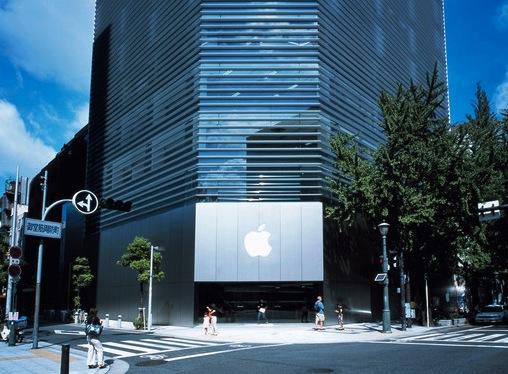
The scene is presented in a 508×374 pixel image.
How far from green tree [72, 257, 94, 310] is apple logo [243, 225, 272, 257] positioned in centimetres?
1751

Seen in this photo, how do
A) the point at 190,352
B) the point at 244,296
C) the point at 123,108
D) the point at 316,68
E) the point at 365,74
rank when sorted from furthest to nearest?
1. the point at 123,108
2. the point at 365,74
3. the point at 316,68
4. the point at 244,296
5. the point at 190,352

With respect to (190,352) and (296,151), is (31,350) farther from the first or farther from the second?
(296,151)

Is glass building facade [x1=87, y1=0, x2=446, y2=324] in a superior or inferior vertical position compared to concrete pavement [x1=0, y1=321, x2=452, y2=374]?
Result: superior

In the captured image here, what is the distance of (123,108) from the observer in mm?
39375

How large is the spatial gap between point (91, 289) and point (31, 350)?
82.4ft

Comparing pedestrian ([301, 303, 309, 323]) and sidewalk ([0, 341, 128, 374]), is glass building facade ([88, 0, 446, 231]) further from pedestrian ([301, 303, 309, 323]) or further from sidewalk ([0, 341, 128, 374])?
sidewalk ([0, 341, 128, 374])

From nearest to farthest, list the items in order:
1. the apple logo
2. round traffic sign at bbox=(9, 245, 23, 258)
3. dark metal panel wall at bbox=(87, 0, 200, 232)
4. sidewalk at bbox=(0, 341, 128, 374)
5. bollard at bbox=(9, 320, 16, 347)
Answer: sidewalk at bbox=(0, 341, 128, 374), round traffic sign at bbox=(9, 245, 23, 258), bollard at bbox=(9, 320, 16, 347), the apple logo, dark metal panel wall at bbox=(87, 0, 200, 232)

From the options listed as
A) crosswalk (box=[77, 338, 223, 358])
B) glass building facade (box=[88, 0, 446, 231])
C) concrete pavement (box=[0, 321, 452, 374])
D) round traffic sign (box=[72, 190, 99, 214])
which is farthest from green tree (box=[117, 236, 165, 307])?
round traffic sign (box=[72, 190, 99, 214])

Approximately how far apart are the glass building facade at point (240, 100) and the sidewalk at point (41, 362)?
12.1 m

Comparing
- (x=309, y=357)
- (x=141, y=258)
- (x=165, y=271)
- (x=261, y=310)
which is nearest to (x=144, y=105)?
(x=141, y=258)

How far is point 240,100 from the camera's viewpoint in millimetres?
30234

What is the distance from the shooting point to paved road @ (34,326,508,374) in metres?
11.9

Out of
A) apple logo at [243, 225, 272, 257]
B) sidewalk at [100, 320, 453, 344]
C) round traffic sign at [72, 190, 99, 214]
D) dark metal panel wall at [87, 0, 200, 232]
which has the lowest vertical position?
sidewalk at [100, 320, 453, 344]

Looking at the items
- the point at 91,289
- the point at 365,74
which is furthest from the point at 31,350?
the point at 365,74
